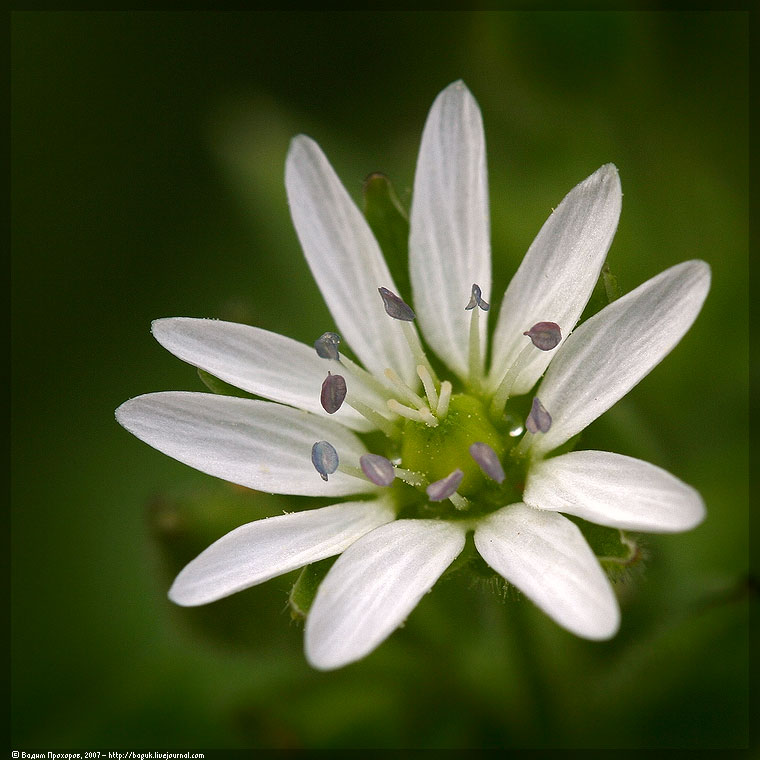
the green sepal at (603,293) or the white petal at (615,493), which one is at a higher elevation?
the green sepal at (603,293)

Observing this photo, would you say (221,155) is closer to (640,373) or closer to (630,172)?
(630,172)

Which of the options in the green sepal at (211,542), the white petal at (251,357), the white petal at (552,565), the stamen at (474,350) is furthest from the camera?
the green sepal at (211,542)

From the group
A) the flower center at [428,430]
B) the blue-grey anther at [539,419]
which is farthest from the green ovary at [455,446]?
the blue-grey anther at [539,419]

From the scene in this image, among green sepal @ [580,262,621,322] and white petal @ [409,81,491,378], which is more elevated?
white petal @ [409,81,491,378]

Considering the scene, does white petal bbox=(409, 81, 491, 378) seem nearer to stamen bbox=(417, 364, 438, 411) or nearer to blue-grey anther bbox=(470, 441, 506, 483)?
stamen bbox=(417, 364, 438, 411)

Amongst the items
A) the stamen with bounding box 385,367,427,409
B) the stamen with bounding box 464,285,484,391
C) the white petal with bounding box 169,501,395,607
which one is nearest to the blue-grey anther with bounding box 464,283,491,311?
the stamen with bounding box 464,285,484,391

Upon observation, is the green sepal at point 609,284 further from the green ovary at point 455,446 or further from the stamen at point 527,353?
the green ovary at point 455,446
